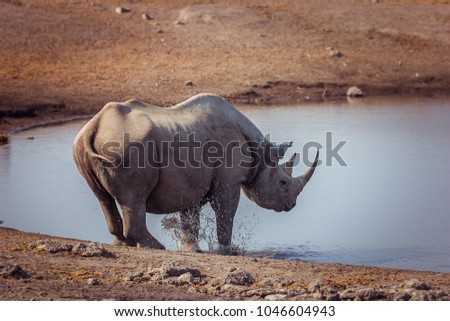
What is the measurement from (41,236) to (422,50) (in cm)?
1820

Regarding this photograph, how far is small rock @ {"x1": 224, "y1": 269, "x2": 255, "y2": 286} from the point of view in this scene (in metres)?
9.72

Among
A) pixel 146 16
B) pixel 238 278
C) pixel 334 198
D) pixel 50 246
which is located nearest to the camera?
pixel 238 278

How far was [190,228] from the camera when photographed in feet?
41.9

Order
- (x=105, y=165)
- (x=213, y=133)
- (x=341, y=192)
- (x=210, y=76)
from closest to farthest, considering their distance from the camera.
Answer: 1. (x=105, y=165)
2. (x=213, y=133)
3. (x=341, y=192)
4. (x=210, y=76)

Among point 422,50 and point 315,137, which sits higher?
point 422,50

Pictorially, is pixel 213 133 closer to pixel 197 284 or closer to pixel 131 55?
pixel 197 284

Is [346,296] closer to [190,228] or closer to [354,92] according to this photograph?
[190,228]

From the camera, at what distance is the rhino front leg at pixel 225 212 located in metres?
12.6

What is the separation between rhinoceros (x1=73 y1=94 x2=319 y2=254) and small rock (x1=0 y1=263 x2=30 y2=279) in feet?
6.45

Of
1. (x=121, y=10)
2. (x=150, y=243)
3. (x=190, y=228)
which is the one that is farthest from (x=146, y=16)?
(x=150, y=243)

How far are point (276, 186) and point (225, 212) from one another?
0.88m

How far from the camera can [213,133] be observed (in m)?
12.4

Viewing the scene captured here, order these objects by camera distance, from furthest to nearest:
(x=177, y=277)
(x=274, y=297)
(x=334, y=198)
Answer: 1. (x=334, y=198)
2. (x=177, y=277)
3. (x=274, y=297)
